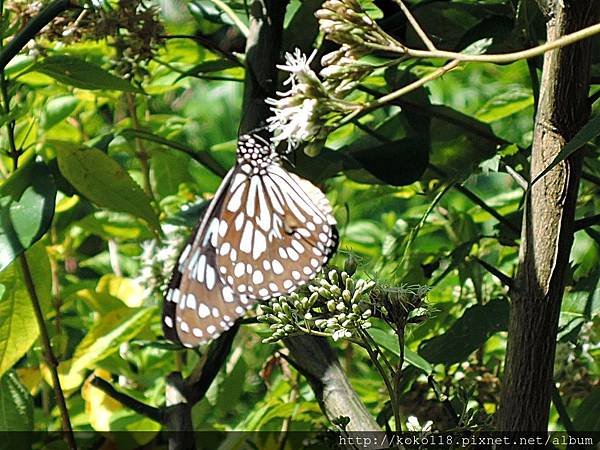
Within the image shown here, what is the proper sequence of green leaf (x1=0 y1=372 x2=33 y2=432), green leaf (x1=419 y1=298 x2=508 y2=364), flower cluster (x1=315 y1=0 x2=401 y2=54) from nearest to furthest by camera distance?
flower cluster (x1=315 y1=0 x2=401 y2=54) < green leaf (x1=419 y1=298 x2=508 y2=364) < green leaf (x1=0 y1=372 x2=33 y2=432)

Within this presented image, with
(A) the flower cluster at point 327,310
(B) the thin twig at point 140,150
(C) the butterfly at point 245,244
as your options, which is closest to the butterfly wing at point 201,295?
(C) the butterfly at point 245,244

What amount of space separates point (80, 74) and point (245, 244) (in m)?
0.27

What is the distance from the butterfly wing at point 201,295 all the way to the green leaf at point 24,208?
198mm

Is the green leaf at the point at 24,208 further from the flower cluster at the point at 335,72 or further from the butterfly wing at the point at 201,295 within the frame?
the flower cluster at the point at 335,72

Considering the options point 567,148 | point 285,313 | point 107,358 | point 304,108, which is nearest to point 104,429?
point 107,358

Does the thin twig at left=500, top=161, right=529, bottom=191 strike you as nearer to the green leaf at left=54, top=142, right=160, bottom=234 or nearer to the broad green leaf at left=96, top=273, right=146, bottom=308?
the green leaf at left=54, top=142, right=160, bottom=234

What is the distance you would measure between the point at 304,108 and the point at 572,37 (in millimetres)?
199

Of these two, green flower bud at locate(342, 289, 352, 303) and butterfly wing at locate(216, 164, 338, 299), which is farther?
butterfly wing at locate(216, 164, 338, 299)

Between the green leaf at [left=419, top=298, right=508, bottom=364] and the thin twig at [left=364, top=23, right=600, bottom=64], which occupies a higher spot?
the thin twig at [left=364, top=23, right=600, bottom=64]

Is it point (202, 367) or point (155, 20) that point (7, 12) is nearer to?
point (155, 20)

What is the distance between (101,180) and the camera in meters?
1.12

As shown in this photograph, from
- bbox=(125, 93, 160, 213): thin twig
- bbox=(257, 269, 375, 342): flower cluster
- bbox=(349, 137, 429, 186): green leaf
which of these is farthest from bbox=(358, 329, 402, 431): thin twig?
bbox=(125, 93, 160, 213): thin twig

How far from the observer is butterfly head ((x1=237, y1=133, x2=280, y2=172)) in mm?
979

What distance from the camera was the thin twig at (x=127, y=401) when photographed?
942 millimetres
